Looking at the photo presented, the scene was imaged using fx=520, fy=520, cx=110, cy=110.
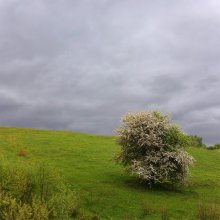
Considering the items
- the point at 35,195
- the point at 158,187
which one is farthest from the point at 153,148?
the point at 35,195

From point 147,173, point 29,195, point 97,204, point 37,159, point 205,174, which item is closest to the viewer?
point 29,195

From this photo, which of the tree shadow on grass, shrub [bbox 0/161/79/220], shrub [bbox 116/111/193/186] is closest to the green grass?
the tree shadow on grass

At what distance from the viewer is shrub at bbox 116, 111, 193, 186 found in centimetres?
6381

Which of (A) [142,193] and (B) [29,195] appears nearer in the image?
(B) [29,195]

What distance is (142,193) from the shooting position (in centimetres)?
6156

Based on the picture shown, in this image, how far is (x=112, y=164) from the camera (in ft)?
251

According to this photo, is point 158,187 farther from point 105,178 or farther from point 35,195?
point 35,195

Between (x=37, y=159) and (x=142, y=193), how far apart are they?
17.6 metres

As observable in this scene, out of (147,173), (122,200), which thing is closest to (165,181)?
(147,173)

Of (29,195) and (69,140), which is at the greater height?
(69,140)

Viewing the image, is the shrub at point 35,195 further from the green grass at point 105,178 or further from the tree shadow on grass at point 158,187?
the tree shadow on grass at point 158,187

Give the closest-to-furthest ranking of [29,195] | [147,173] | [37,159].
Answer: [29,195], [147,173], [37,159]

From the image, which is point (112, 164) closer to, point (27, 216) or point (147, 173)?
point (147, 173)

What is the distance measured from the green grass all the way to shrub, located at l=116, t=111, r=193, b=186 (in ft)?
7.06
